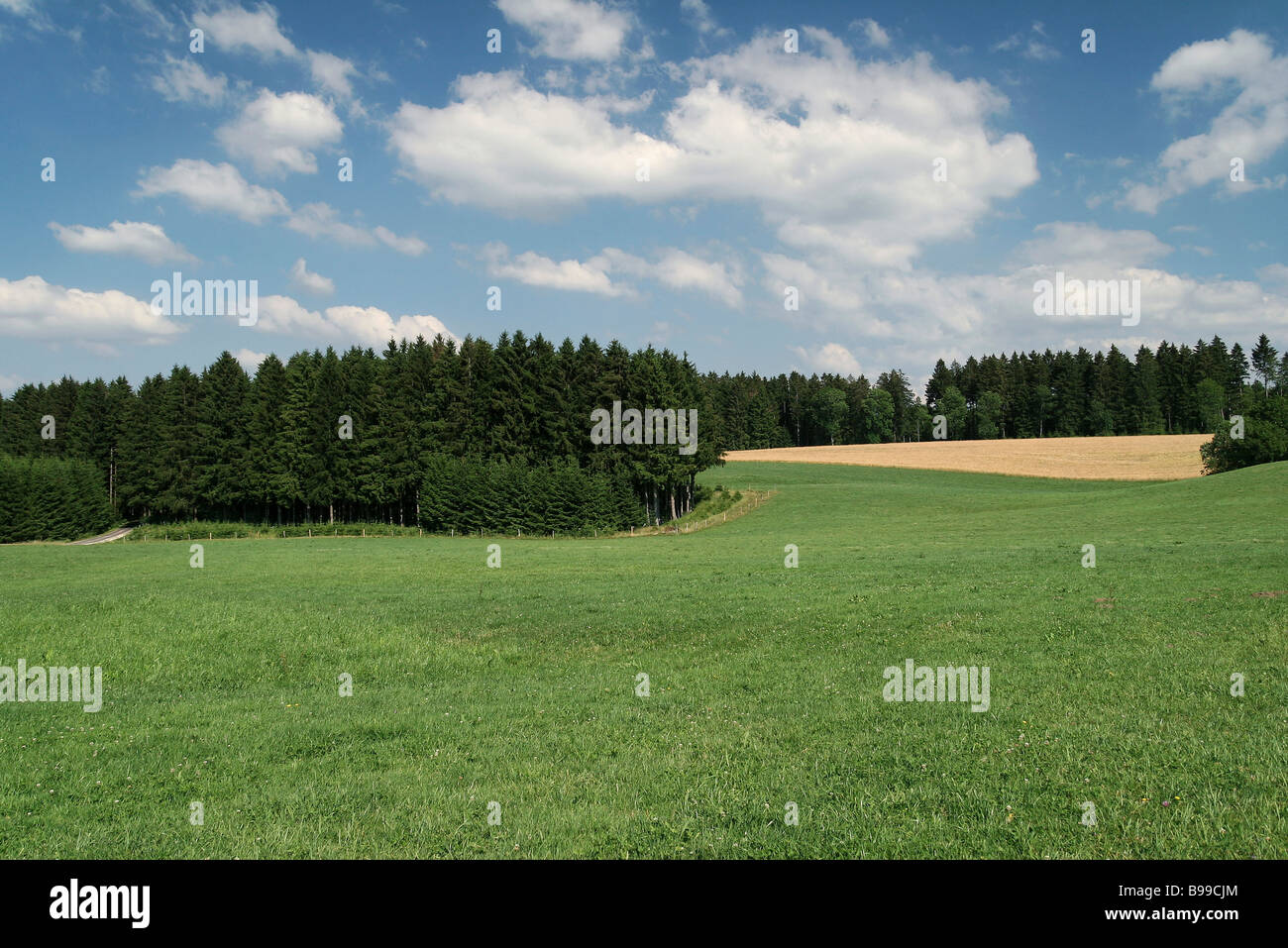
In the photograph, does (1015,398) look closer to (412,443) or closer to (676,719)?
(412,443)

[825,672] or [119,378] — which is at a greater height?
[119,378]

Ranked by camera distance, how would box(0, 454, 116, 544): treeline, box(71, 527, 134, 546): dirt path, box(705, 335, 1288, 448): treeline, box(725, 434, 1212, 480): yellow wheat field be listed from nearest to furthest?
box(0, 454, 116, 544): treeline
box(71, 527, 134, 546): dirt path
box(725, 434, 1212, 480): yellow wheat field
box(705, 335, 1288, 448): treeline

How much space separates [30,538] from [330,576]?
67.6 m

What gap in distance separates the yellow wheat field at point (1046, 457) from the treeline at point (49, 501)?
302 ft

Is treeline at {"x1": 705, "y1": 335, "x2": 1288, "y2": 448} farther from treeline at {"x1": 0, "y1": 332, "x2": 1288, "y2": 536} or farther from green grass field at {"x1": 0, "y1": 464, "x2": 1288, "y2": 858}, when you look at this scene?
green grass field at {"x1": 0, "y1": 464, "x2": 1288, "y2": 858}

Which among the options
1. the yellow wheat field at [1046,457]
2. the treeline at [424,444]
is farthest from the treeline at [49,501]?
the yellow wheat field at [1046,457]

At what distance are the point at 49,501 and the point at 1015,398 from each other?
166 metres

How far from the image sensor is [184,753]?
11211 millimetres

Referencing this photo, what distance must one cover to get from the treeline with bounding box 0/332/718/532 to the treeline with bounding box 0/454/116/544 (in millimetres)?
3958

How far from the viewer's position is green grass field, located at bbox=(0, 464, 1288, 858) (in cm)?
804

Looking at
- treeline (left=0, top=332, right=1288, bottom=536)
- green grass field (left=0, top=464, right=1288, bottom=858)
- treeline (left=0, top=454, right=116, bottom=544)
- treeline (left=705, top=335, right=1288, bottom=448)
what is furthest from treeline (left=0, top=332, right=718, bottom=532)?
treeline (left=705, top=335, right=1288, bottom=448)
